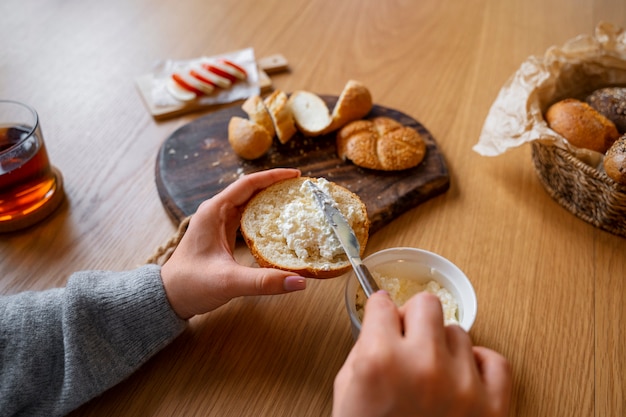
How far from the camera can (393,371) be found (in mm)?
571

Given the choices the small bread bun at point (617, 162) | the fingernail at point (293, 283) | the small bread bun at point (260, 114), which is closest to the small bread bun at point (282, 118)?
the small bread bun at point (260, 114)

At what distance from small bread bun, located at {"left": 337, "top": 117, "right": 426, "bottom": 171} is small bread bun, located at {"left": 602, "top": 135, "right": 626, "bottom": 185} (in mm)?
392

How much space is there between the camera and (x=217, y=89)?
58.2 inches

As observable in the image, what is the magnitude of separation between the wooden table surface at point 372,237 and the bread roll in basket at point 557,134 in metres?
0.05

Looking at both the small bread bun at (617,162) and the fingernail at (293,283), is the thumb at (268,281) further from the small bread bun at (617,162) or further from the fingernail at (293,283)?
the small bread bun at (617,162)

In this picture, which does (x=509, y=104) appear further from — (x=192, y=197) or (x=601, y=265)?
(x=192, y=197)

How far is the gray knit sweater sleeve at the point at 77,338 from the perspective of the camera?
2.57ft

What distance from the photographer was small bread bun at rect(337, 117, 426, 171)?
47.3 inches

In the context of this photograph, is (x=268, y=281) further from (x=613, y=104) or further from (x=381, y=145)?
(x=613, y=104)

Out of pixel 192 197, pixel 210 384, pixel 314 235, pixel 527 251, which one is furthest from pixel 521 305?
pixel 192 197

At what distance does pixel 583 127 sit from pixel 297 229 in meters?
0.68

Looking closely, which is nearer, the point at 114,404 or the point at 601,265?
the point at 114,404

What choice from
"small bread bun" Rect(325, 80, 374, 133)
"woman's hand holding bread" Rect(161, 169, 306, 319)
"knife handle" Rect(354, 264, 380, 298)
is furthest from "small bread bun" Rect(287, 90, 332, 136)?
"knife handle" Rect(354, 264, 380, 298)

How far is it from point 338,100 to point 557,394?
0.84 meters
